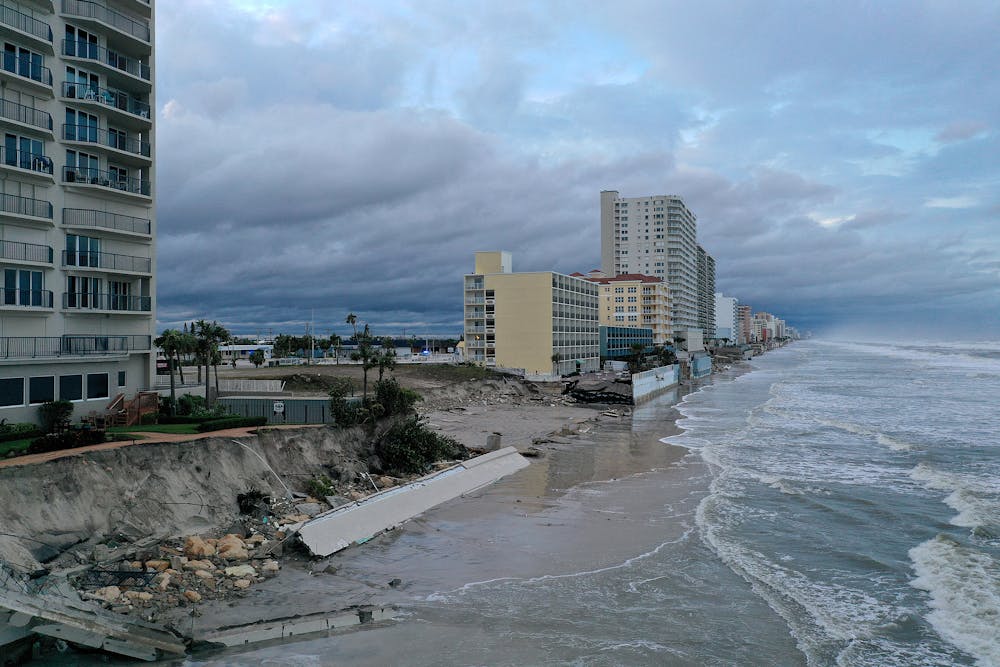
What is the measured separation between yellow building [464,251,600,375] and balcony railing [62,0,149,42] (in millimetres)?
59236

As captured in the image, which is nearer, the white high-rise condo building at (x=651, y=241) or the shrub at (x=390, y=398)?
the shrub at (x=390, y=398)

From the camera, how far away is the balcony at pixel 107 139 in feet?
98.0

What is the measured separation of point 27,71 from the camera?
27.8 m

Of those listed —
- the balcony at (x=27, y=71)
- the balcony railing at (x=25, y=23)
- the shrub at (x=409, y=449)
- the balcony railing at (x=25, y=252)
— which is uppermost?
the balcony railing at (x=25, y=23)

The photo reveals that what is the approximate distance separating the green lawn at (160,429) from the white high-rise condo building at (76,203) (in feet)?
11.6

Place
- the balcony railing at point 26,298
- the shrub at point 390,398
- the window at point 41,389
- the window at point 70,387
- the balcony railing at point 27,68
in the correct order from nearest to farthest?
the window at point 41,389
the balcony railing at point 26,298
the balcony railing at point 27,68
the window at point 70,387
the shrub at point 390,398

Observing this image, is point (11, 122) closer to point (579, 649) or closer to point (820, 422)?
point (579, 649)

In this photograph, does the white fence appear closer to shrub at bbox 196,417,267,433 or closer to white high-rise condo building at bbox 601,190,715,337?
shrub at bbox 196,417,267,433

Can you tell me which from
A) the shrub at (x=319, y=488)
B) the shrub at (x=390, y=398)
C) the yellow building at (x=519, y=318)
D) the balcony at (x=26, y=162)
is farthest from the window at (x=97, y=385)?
the yellow building at (x=519, y=318)

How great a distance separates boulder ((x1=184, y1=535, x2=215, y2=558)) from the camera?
17453 millimetres

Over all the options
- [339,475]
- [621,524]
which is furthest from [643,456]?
[339,475]

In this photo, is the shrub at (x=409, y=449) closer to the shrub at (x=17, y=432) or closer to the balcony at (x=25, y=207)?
the shrub at (x=17, y=432)

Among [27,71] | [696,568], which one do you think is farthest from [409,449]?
[27,71]

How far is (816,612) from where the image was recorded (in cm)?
1512
